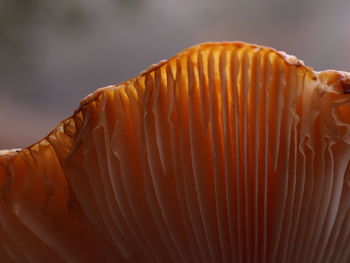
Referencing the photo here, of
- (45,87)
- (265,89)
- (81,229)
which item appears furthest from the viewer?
(45,87)

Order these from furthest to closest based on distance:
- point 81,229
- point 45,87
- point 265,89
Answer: point 45,87, point 81,229, point 265,89

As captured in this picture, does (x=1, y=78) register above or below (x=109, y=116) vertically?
below

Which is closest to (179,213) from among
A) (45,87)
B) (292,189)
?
(292,189)

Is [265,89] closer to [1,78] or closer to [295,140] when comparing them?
[295,140]

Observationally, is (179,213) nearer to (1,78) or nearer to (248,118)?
(248,118)

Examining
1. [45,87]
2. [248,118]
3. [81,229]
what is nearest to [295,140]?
[248,118]

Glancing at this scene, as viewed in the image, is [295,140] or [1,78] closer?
[295,140]
